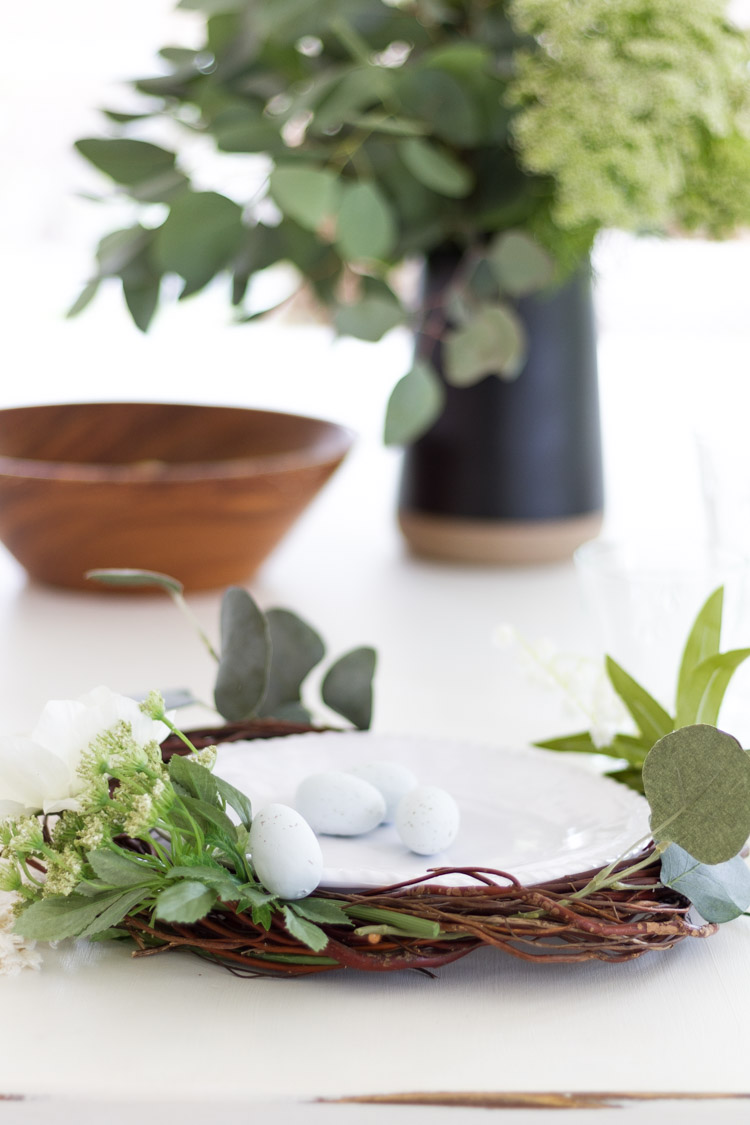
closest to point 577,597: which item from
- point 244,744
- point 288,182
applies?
point 288,182

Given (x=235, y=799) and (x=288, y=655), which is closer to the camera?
(x=235, y=799)

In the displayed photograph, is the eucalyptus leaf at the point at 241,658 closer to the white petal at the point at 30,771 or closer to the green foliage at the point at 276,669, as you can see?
the green foliage at the point at 276,669

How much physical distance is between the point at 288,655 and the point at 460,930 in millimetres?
218

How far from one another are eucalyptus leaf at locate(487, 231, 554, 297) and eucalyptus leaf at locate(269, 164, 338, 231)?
165 mm

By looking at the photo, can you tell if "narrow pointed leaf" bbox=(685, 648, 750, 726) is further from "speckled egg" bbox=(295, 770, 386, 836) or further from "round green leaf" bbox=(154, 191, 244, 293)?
"round green leaf" bbox=(154, 191, 244, 293)

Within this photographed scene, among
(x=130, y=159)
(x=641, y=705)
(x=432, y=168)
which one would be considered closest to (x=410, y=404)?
(x=432, y=168)

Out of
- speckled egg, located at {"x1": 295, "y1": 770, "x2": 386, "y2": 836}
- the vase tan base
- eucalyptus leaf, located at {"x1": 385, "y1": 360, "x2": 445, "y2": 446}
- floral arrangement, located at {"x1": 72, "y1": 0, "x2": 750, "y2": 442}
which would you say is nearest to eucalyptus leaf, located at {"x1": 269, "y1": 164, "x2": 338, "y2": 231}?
floral arrangement, located at {"x1": 72, "y1": 0, "x2": 750, "y2": 442}

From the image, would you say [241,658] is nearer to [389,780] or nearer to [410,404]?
[389,780]

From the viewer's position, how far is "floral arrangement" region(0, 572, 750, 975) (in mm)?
398

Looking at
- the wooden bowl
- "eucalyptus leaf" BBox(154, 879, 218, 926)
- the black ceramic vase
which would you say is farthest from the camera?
the black ceramic vase

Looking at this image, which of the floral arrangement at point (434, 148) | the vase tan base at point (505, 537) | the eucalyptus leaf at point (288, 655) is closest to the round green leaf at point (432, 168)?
the floral arrangement at point (434, 148)

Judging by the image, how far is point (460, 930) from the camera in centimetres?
40

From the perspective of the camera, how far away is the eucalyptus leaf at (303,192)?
82cm

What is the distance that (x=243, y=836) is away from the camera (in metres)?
0.42
